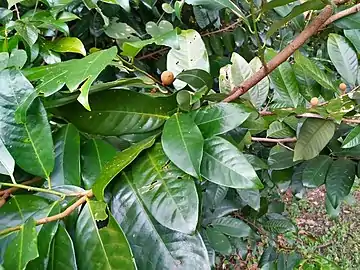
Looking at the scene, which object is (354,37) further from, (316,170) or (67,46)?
(67,46)

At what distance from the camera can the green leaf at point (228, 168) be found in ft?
1.54

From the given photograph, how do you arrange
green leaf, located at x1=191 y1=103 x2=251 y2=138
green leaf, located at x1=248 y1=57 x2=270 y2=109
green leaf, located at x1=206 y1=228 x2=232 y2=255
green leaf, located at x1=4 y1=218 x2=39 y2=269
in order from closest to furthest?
1. green leaf, located at x1=4 y1=218 x2=39 y2=269
2. green leaf, located at x1=191 y1=103 x2=251 y2=138
3. green leaf, located at x1=248 y1=57 x2=270 y2=109
4. green leaf, located at x1=206 y1=228 x2=232 y2=255

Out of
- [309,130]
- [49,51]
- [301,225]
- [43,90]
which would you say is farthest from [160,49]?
[301,225]

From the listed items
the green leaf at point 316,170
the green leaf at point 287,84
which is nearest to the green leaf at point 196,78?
the green leaf at point 287,84

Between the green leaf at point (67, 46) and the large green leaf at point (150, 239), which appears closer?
the large green leaf at point (150, 239)

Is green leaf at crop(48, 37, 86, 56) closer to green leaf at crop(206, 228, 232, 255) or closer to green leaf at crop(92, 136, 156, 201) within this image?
green leaf at crop(92, 136, 156, 201)

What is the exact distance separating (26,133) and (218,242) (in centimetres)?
87

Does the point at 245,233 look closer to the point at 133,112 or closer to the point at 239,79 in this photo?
the point at 239,79

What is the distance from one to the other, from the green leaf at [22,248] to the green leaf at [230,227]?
36.8 inches

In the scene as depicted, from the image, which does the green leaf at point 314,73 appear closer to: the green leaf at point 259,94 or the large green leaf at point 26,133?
the green leaf at point 259,94

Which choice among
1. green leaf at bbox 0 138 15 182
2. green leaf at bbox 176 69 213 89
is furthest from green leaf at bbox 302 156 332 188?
green leaf at bbox 0 138 15 182

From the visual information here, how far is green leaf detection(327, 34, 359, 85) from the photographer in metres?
0.75

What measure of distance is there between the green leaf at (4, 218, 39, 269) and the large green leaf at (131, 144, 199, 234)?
11cm

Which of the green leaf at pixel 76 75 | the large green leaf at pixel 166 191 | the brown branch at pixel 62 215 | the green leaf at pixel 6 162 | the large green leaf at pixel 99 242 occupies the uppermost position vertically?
the green leaf at pixel 76 75
